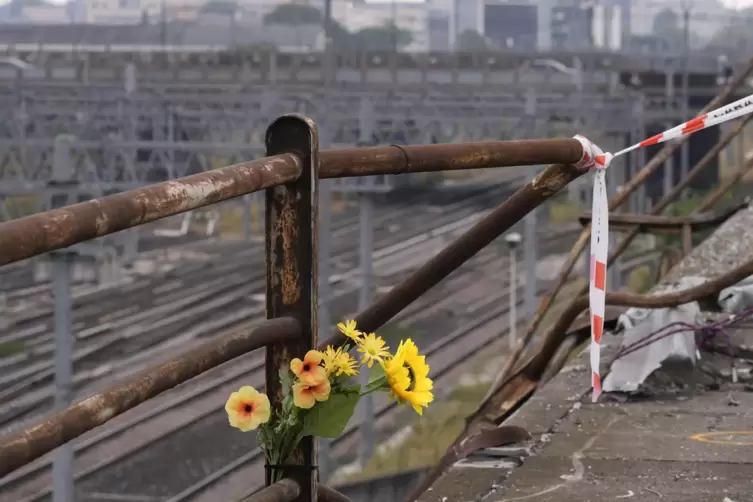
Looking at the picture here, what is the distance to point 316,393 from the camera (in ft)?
6.74

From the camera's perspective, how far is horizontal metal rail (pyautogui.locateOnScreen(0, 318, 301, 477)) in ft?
4.88

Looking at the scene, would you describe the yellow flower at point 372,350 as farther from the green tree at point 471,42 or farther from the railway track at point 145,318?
the green tree at point 471,42

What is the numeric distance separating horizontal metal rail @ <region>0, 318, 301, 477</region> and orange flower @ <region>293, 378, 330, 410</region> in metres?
0.11

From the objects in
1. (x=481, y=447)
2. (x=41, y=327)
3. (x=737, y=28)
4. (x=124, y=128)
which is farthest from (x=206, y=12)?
(x=481, y=447)

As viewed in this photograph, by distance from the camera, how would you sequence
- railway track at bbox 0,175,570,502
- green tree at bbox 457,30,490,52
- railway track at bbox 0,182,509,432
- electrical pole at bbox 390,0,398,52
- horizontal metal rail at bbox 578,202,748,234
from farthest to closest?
electrical pole at bbox 390,0,398,52 < green tree at bbox 457,30,490,52 < railway track at bbox 0,182,509,432 < railway track at bbox 0,175,570,502 < horizontal metal rail at bbox 578,202,748,234

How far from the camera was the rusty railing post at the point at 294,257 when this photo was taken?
2.19 m

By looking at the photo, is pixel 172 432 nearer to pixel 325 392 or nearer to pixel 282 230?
pixel 282 230

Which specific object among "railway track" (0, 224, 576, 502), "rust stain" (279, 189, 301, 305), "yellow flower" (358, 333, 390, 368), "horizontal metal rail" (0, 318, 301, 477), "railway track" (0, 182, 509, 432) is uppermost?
"rust stain" (279, 189, 301, 305)

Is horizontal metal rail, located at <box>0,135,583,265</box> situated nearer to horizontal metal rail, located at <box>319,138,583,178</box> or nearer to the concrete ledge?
horizontal metal rail, located at <box>319,138,583,178</box>

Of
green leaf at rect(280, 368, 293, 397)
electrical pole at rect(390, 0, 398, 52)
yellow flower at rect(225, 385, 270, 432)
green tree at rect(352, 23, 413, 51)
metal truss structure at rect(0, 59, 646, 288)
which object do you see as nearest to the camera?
yellow flower at rect(225, 385, 270, 432)

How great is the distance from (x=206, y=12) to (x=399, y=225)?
1202 cm

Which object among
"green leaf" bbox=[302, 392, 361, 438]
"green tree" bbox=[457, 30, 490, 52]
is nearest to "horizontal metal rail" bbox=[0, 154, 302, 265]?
"green leaf" bbox=[302, 392, 361, 438]

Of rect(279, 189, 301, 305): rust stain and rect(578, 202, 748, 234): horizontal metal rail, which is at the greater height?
rect(279, 189, 301, 305): rust stain

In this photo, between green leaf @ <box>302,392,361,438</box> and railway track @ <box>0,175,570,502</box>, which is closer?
green leaf @ <box>302,392,361,438</box>
